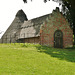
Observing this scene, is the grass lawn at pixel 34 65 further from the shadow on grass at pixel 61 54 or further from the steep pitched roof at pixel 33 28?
the steep pitched roof at pixel 33 28

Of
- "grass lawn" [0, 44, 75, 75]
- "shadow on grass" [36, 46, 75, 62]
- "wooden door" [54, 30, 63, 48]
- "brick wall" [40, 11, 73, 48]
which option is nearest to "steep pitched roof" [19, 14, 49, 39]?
"brick wall" [40, 11, 73, 48]

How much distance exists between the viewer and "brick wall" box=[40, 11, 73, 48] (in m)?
32.9

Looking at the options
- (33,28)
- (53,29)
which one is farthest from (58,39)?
(33,28)

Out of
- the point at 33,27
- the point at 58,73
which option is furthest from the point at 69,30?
the point at 58,73

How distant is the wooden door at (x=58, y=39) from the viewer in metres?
33.9

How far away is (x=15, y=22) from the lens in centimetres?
4509

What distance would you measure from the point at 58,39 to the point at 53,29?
232cm

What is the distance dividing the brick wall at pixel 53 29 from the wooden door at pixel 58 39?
2.28 ft

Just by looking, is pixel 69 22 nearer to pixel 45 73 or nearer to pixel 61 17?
pixel 61 17

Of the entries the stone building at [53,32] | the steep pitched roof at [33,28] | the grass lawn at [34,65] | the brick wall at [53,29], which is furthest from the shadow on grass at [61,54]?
the steep pitched roof at [33,28]

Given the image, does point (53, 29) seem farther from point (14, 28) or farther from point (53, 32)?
point (14, 28)

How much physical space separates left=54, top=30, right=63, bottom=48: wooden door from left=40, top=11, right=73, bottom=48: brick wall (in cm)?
70

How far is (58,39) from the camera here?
3409 centimetres

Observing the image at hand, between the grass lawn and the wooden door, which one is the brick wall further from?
the grass lawn
